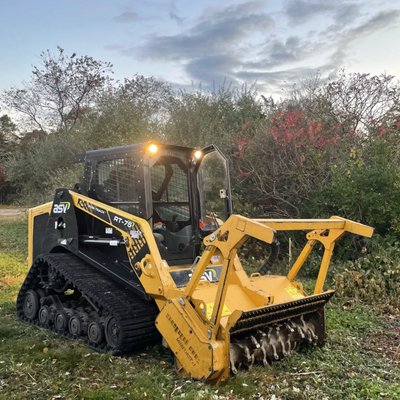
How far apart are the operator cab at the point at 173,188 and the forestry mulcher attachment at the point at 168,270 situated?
0.01 meters

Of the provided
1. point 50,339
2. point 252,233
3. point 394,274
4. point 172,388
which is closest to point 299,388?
point 172,388

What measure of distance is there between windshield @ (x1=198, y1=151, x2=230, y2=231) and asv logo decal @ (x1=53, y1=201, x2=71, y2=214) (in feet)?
5.82

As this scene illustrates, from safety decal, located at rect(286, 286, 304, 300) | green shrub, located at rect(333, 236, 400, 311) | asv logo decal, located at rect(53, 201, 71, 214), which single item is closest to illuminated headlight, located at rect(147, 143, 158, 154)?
asv logo decal, located at rect(53, 201, 71, 214)

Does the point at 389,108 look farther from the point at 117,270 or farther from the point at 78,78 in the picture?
the point at 78,78

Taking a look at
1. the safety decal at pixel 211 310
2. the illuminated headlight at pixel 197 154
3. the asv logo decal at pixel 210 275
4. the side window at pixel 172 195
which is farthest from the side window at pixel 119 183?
the safety decal at pixel 211 310

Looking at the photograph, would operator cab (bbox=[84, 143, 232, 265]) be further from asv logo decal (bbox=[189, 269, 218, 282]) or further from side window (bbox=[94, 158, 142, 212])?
asv logo decal (bbox=[189, 269, 218, 282])

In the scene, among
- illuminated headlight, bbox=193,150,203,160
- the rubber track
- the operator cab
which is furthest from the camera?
illuminated headlight, bbox=193,150,203,160

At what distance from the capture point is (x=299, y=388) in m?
4.43

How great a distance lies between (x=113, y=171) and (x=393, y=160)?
20.6 feet

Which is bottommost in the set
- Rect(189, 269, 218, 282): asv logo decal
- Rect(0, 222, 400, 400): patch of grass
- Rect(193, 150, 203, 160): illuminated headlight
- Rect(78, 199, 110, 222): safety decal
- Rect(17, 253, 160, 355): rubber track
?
Rect(0, 222, 400, 400): patch of grass

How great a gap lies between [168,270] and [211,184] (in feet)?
5.40

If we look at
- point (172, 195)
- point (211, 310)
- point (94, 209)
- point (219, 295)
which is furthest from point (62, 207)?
point (219, 295)

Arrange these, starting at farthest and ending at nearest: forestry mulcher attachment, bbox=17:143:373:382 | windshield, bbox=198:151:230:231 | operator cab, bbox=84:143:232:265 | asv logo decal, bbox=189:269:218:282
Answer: windshield, bbox=198:151:230:231
operator cab, bbox=84:143:232:265
asv logo decal, bbox=189:269:218:282
forestry mulcher attachment, bbox=17:143:373:382

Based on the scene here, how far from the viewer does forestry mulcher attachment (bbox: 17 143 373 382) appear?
4.58 meters
